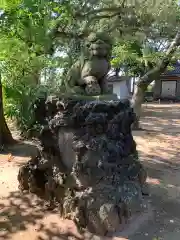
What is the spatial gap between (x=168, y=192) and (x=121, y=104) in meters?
1.95

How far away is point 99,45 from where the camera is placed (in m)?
3.83

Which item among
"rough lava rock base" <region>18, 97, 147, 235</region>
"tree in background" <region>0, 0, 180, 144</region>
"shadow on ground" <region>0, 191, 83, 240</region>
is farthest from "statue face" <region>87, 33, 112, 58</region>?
"shadow on ground" <region>0, 191, 83, 240</region>

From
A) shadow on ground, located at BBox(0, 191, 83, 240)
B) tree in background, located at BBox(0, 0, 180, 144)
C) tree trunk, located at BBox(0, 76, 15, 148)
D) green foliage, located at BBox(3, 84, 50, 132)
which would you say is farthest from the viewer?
tree trunk, located at BBox(0, 76, 15, 148)

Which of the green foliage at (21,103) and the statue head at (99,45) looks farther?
the green foliage at (21,103)

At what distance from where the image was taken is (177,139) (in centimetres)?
886

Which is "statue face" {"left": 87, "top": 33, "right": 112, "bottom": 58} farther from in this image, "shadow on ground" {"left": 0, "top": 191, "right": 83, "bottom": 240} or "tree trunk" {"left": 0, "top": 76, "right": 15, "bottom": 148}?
"tree trunk" {"left": 0, "top": 76, "right": 15, "bottom": 148}

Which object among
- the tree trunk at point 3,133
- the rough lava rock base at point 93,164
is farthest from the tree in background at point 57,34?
the rough lava rock base at point 93,164

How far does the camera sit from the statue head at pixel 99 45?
3843 mm

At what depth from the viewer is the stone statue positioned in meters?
3.86

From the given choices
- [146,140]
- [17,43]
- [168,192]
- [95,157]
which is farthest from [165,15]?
[95,157]

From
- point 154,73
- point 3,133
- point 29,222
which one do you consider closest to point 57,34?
point 3,133

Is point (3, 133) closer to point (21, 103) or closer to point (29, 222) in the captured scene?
point (21, 103)

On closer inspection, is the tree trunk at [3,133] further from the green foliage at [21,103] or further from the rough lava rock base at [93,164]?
the rough lava rock base at [93,164]

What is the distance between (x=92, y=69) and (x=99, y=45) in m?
0.36
